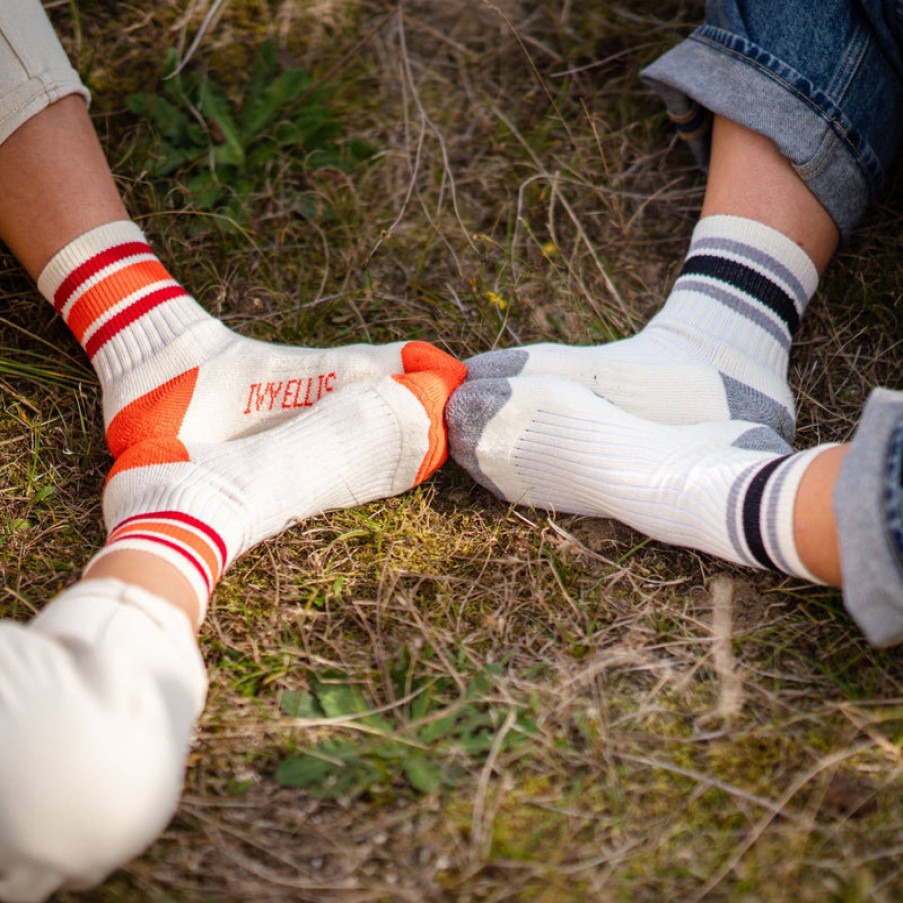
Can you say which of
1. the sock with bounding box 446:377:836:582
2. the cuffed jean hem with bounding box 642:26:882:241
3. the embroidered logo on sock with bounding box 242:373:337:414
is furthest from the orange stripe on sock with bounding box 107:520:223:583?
the cuffed jean hem with bounding box 642:26:882:241

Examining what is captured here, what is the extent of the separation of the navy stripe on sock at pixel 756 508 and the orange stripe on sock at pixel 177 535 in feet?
1.91

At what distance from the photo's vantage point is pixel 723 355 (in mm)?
1231

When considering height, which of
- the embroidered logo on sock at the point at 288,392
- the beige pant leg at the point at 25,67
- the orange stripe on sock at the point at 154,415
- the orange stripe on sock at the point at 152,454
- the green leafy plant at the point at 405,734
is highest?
the beige pant leg at the point at 25,67

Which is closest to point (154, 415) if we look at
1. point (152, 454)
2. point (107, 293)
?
point (152, 454)

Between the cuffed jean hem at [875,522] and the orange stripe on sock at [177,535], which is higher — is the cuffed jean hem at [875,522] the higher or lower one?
the lower one

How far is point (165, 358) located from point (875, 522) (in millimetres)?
875

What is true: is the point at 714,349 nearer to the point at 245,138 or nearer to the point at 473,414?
the point at 473,414

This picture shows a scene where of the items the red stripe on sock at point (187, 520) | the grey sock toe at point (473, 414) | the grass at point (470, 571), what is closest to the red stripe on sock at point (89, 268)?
A: the grass at point (470, 571)

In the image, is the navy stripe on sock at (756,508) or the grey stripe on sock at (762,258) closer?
the navy stripe on sock at (756,508)

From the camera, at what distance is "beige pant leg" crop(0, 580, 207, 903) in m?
0.74

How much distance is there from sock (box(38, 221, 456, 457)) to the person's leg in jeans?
18 centimetres

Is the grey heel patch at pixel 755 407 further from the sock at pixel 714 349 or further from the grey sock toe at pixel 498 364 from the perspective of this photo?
the grey sock toe at pixel 498 364

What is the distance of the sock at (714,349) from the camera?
3.92 ft

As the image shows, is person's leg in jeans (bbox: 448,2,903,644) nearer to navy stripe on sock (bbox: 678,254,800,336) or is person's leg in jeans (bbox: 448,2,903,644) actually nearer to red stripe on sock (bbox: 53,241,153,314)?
navy stripe on sock (bbox: 678,254,800,336)
